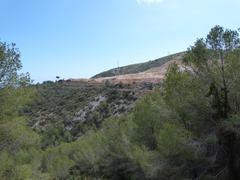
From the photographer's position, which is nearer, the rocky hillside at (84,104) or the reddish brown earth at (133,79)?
the rocky hillside at (84,104)

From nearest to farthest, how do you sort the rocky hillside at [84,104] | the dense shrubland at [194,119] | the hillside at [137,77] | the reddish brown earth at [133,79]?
the dense shrubland at [194,119] → the rocky hillside at [84,104] → the hillside at [137,77] → the reddish brown earth at [133,79]

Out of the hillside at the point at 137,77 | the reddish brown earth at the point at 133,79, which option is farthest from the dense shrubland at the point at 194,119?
the reddish brown earth at the point at 133,79

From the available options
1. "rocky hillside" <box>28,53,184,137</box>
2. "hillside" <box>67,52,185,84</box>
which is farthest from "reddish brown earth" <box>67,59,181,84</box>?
"rocky hillside" <box>28,53,184,137</box>

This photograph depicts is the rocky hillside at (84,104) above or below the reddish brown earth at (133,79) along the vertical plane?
below

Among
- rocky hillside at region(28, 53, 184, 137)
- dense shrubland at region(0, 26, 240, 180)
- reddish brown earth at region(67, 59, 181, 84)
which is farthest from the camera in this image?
reddish brown earth at region(67, 59, 181, 84)

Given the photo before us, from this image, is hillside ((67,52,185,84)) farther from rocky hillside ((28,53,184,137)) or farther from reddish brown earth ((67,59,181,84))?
rocky hillside ((28,53,184,137))

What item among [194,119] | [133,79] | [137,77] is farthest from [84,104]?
[194,119]

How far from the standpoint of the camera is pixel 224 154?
20.4 meters

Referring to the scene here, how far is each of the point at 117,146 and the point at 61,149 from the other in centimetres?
2010

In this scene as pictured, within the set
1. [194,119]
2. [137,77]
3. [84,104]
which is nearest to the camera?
[194,119]

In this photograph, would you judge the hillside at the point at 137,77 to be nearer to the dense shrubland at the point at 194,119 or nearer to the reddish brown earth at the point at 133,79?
the reddish brown earth at the point at 133,79

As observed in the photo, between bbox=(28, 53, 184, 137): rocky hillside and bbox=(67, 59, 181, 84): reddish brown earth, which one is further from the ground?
bbox=(67, 59, 181, 84): reddish brown earth

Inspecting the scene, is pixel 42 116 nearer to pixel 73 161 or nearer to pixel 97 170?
pixel 73 161

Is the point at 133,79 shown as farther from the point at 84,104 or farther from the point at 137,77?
the point at 84,104
